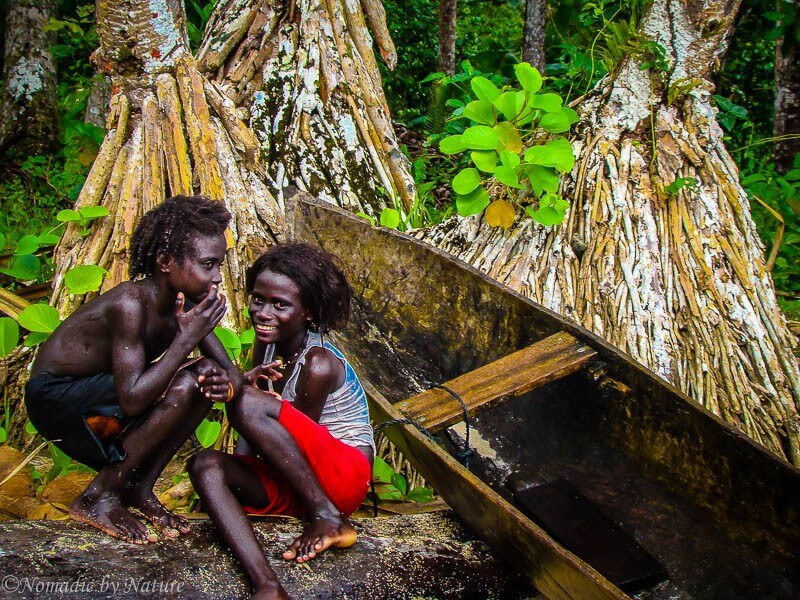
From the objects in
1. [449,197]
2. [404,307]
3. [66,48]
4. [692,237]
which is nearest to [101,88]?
[66,48]

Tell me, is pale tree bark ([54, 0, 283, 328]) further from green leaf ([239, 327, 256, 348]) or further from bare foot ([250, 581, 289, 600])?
bare foot ([250, 581, 289, 600])

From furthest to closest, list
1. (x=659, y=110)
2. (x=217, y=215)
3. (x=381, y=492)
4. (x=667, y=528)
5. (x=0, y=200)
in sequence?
(x=0, y=200) → (x=659, y=110) → (x=381, y=492) → (x=667, y=528) → (x=217, y=215)

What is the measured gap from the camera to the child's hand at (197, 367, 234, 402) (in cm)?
238

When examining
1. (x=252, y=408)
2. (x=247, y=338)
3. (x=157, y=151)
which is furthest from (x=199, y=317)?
(x=157, y=151)

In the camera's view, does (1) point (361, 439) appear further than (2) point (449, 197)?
No

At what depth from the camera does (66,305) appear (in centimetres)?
395

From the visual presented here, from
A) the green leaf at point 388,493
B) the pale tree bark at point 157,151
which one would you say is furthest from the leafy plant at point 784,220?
the pale tree bark at point 157,151

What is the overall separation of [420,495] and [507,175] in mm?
1889

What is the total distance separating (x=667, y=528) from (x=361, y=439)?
1.24m

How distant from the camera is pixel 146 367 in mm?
2523

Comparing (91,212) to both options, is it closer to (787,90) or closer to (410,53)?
(787,90)

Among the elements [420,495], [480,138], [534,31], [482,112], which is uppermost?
[534,31]

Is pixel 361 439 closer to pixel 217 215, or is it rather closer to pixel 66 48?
pixel 217 215

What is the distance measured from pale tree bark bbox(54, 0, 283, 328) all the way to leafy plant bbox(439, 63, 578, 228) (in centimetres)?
115
